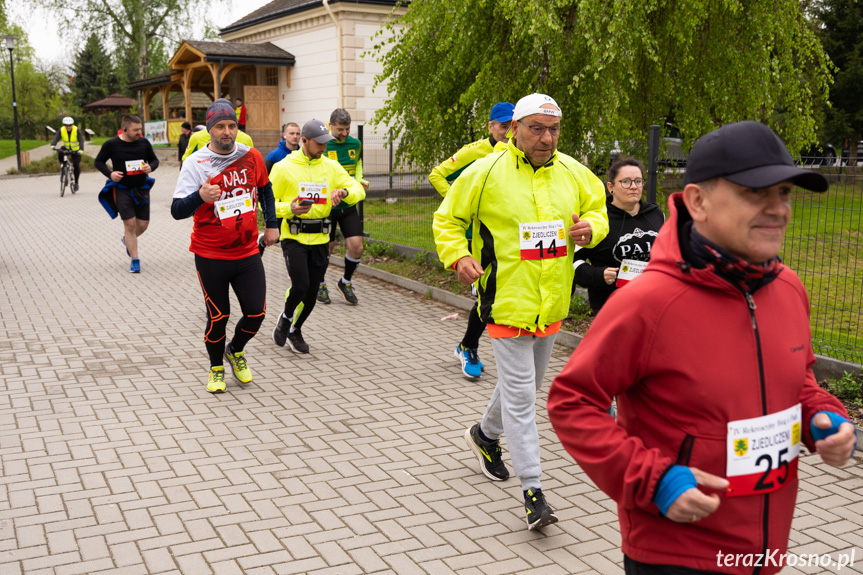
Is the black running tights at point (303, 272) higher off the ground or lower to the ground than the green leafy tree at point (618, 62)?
lower

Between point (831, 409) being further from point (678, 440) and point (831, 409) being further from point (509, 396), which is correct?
point (509, 396)

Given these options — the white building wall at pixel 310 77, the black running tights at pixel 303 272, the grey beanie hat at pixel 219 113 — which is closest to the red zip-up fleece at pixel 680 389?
the grey beanie hat at pixel 219 113

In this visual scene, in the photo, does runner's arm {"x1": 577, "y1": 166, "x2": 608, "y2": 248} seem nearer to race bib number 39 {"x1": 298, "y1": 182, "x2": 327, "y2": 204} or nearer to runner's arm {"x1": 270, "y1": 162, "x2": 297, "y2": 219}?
race bib number 39 {"x1": 298, "y1": 182, "x2": 327, "y2": 204}

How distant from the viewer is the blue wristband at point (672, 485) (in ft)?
6.42

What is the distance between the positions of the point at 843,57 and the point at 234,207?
23341mm

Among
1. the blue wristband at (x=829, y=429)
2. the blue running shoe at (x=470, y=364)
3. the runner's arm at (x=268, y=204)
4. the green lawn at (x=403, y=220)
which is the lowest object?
the blue running shoe at (x=470, y=364)

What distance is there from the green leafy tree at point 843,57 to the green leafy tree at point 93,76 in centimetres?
5631

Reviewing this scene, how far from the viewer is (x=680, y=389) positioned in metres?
2.07

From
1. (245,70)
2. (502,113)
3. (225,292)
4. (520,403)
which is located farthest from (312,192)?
(245,70)

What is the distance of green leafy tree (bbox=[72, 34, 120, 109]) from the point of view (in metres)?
66.4

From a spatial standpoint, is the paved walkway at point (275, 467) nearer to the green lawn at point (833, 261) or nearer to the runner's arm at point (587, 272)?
the runner's arm at point (587, 272)

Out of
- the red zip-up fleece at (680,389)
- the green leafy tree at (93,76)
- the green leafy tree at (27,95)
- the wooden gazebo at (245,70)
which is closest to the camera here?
the red zip-up fleece at (680,389)

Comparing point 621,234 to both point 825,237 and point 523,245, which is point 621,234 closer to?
point 523,245

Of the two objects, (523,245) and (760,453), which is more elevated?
(523,245)
